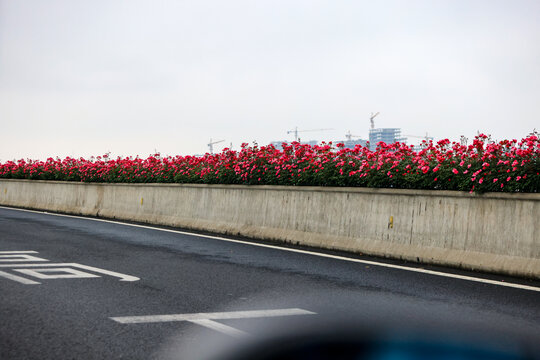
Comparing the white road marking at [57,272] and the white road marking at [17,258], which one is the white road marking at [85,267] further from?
the white road marking at [17,258]

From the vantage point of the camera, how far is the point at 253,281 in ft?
25.8

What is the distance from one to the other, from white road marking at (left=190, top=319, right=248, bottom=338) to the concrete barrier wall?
5055mm

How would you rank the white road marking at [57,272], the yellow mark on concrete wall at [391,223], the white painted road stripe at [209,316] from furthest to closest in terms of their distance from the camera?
the yellow mark on concrete wall at [391,223] → the white road marking at [57,272] → the white painted road stripe at [209,316]

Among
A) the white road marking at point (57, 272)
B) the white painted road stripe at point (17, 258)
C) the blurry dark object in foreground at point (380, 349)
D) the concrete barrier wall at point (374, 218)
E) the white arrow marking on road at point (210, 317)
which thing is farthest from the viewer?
the white painted road stripe at point (17, 258)

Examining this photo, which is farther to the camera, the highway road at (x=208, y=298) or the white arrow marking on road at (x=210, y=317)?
the white arrow marking on road at (x=210, y=317)

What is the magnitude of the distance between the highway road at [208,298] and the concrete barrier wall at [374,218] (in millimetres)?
444

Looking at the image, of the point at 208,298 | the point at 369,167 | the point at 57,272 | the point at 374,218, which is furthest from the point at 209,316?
the point at 369,167

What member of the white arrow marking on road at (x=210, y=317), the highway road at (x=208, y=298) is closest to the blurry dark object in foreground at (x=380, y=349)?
the highway road at (x=208, y=298)

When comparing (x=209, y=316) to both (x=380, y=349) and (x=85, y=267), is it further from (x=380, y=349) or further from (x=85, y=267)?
(x=380, y=349)

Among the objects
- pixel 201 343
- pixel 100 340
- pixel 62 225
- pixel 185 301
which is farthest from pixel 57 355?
pixel 62 225

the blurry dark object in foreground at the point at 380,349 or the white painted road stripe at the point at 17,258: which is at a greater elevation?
the blurry dark object in foreground at the point at 380,349

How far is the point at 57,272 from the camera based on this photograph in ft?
27.0

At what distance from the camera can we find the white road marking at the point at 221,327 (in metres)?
4.93

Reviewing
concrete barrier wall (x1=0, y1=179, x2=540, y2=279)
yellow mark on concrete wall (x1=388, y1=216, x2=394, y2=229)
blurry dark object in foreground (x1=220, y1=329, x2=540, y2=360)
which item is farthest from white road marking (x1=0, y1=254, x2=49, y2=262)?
blurry dark object in foreground (x1=220, y1=329, x2=540, y2=360)
